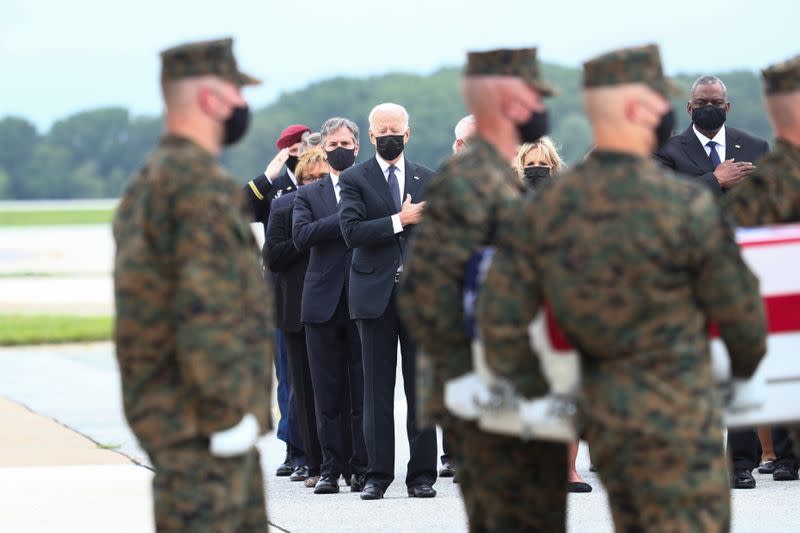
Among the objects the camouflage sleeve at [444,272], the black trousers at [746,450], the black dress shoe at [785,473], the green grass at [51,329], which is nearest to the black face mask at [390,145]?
the black trousers at [746,450]

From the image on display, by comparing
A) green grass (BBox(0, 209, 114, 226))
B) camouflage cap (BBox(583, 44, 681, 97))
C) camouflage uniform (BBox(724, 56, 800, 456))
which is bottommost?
green grass (BBox(0, 209, 114, 226))

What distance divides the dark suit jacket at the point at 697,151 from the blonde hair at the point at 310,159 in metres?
2.12

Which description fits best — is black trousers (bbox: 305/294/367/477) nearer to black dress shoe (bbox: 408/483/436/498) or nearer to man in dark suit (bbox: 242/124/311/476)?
black dress shoe (bbox: 408/483/436/498)

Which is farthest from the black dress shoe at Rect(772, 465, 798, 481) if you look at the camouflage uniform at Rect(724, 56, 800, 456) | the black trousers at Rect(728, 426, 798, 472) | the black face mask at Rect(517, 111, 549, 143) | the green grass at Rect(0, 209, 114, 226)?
the green grass at Rect(0, 209, 114, 226)

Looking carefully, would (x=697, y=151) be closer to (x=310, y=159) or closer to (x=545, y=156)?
(x=545, y=156)

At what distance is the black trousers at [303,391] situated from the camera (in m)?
9.05

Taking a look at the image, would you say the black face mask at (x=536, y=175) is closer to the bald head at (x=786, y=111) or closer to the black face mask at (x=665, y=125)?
the bald head at (x=786, y=111)

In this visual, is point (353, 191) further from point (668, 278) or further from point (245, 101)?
point (668, 278)

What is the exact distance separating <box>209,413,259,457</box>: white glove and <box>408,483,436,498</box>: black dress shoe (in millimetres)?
4062

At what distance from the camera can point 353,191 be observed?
8.29 meters

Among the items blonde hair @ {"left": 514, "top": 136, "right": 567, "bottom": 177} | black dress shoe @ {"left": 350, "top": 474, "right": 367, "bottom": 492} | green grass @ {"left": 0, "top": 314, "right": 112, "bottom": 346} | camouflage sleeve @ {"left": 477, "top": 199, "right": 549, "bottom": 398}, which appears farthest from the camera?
green grass @ {"left": 0, "top": 314, "right": 112, "bottom": 346}

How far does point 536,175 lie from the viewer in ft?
27.2

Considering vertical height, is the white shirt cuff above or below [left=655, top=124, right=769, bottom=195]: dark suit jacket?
below

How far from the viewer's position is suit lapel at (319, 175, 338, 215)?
8843 mm
